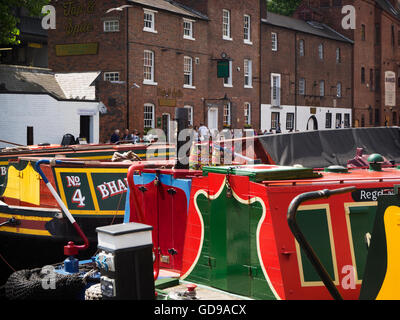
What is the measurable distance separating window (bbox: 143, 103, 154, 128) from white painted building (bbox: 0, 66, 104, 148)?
11.6 feet

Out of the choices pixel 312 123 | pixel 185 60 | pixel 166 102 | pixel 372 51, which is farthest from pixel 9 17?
pixel 372 51

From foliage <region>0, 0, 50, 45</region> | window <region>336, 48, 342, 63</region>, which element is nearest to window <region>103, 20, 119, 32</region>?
foliage <region>0, 0, 50, 45</region>

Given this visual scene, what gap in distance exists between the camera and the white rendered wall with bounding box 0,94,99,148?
27.7m

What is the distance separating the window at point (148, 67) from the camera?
3369cm

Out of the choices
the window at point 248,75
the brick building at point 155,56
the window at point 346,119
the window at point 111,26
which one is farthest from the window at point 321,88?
the window at point 111,26

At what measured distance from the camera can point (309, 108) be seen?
164ft

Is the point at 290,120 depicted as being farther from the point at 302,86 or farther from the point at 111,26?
the point at 111,26

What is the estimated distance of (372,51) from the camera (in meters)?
60.8

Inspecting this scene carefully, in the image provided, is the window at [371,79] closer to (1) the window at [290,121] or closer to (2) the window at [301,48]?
(2) the window at [301,48]

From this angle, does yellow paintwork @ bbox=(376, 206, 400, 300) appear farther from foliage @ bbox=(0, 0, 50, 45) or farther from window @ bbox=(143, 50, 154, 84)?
window @ bbox=(143, 50, 154, 84)

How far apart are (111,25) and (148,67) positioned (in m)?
3.10

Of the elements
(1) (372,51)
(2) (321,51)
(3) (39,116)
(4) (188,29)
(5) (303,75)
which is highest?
(1) (372,51)

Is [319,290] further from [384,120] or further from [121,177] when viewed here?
[384,120]

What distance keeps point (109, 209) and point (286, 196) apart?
638cm
